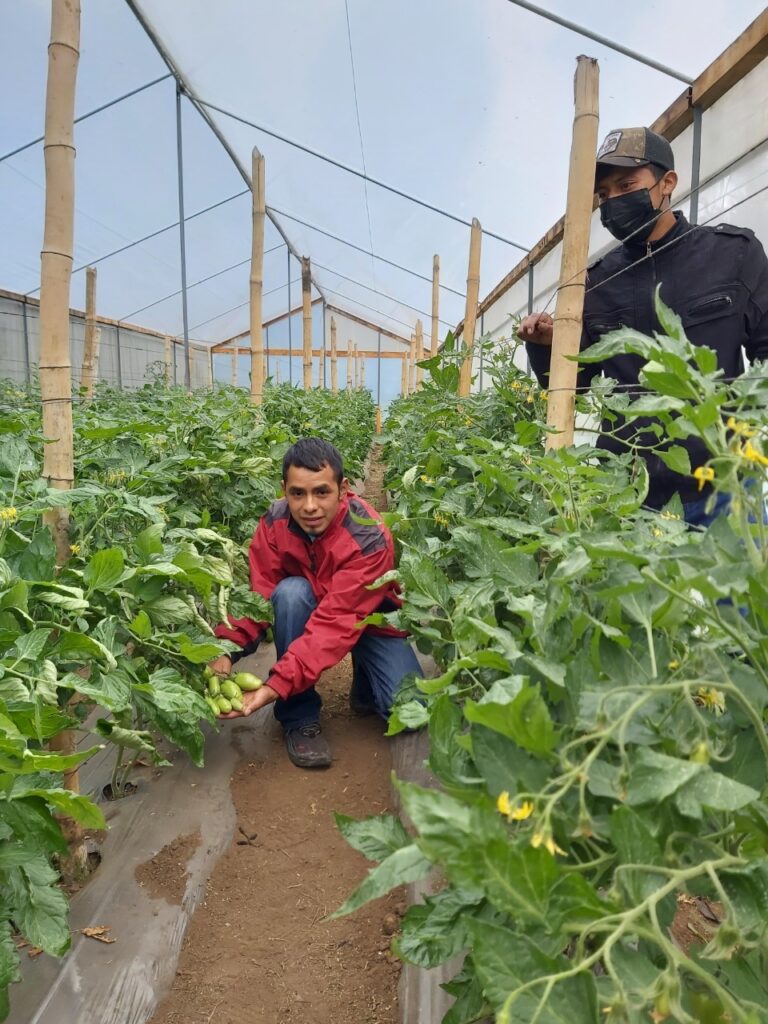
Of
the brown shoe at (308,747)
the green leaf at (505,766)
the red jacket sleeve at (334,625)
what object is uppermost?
the green leaf at (505,766)

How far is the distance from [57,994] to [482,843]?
1.35 m

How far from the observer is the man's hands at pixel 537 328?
7.01ft

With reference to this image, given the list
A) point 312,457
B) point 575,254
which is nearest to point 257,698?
point 312,457

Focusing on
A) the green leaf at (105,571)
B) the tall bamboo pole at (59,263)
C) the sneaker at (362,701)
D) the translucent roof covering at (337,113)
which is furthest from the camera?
the translucent roof covering at (337,113)

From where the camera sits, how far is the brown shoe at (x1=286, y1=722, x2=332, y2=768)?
2.30 meters

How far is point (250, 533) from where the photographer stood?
3.26m

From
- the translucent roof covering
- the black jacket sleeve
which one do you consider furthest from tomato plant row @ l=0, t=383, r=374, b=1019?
the translucent roof covering

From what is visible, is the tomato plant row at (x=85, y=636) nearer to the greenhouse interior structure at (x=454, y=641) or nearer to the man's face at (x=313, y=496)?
the greenhouse interior structure at (x=454, y=641)

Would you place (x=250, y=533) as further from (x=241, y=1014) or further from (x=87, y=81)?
(x=87, y=81)

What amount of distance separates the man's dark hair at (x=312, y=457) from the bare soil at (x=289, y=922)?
1.00 meters

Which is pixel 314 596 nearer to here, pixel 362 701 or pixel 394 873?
pixel 362 701

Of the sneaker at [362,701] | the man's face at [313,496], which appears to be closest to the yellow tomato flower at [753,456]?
the man's face at [313,496]

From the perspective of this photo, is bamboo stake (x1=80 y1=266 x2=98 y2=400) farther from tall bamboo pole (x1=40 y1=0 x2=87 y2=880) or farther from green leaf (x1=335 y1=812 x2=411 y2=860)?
green leaf (x1=335 y1=812 x2=411 y2=860)

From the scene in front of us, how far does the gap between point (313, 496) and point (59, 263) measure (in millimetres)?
997
